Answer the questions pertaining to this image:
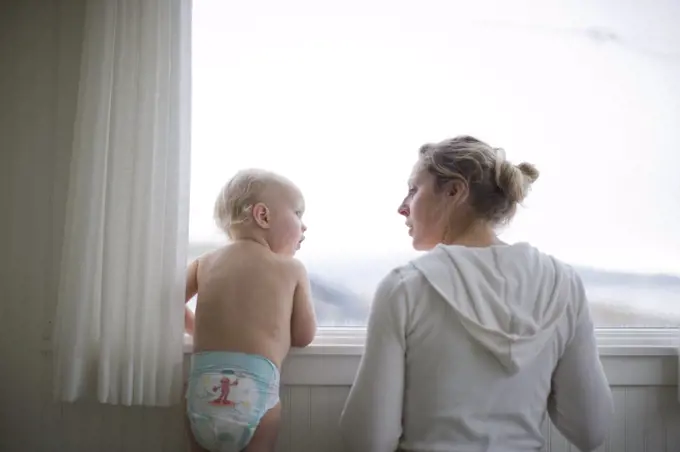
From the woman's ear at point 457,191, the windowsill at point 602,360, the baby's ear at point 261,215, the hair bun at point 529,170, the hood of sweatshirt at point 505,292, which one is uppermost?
the hair bun at point 529,170

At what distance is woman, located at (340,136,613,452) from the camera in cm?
124

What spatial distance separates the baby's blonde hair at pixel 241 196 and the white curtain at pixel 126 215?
0.34 ft

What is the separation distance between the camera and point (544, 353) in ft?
4.19

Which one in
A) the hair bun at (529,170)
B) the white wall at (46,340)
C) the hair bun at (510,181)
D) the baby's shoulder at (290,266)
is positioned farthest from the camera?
the white wall at (46,340)

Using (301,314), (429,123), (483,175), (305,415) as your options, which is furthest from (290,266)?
(429,123)

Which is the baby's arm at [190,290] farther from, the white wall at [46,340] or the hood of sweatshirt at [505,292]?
the hood of sweatshirt at [505,292]

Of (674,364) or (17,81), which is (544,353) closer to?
(674,364)

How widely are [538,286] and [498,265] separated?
0.30 ft

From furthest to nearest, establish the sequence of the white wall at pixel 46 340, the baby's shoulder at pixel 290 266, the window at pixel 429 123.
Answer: the window at pixel 429 123 → the white wall at pixel 46 340 → the baby's shoulder at pixel 290 266

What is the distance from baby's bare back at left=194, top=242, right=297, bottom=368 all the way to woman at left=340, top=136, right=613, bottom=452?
319 millimetres

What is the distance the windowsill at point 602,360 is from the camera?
1700 millimetres

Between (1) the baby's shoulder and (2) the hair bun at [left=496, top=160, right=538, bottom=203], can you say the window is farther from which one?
(2) the hair bun at [left=496, top=160, right=538, bottom=203]

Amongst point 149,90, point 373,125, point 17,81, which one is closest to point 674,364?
point 373,125

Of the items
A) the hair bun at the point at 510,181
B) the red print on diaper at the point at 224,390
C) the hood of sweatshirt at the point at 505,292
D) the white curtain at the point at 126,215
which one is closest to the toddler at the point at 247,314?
the red print on diaper at the point at 224,390
